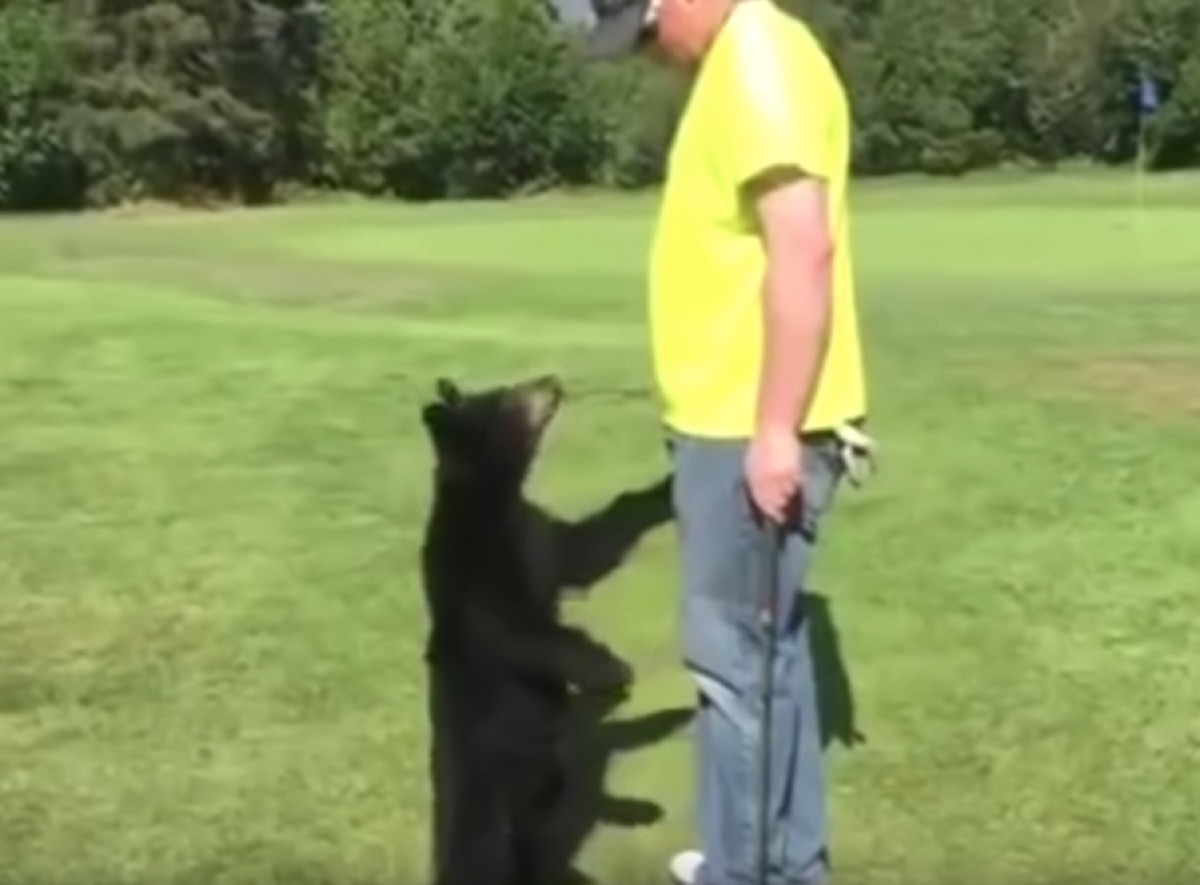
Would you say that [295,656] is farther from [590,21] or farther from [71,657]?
[590,21]

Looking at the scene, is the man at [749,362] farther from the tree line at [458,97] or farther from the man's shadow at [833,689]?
the tree line at [458,97]

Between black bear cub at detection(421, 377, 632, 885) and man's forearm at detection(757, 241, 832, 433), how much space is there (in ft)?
3.16

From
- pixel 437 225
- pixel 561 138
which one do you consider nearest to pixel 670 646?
pixel 437 225

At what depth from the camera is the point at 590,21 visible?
429 centimetres

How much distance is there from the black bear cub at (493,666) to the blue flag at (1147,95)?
138ft

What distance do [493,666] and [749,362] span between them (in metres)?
0.89

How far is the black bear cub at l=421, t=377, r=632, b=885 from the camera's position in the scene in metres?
4.46

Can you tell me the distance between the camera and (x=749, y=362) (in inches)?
151

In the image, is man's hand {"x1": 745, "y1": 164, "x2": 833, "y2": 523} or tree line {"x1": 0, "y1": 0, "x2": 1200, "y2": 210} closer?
man's hand {"x1": 745, "y1": 164, "x2": 833, "y2": 523}

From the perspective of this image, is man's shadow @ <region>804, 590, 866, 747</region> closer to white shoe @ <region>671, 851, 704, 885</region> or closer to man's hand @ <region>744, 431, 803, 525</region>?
white shoe @ <region>671, 851, 704, 885</region>

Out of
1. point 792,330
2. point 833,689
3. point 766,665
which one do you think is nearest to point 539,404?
point 766,665

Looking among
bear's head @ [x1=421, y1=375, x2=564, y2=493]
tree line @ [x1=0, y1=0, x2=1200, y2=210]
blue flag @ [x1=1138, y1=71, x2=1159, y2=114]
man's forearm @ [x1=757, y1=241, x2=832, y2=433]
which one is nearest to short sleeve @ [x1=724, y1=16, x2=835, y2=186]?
man's forearm @ [x1=757, y1=241, x2=832, y2=433]

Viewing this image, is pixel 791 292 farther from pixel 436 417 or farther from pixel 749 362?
pixel 436 417

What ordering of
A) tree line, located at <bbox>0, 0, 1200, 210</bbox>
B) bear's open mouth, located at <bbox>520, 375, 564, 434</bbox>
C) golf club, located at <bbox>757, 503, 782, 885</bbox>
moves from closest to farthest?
golf club, located at <bbox>757, 503, 782, 885</bbox>, bear's open mouth, located at <bbox>520, 375, 564, 434</bbox>, tree line, located at <bbox>0, 0, 1200, 210</bbox>
